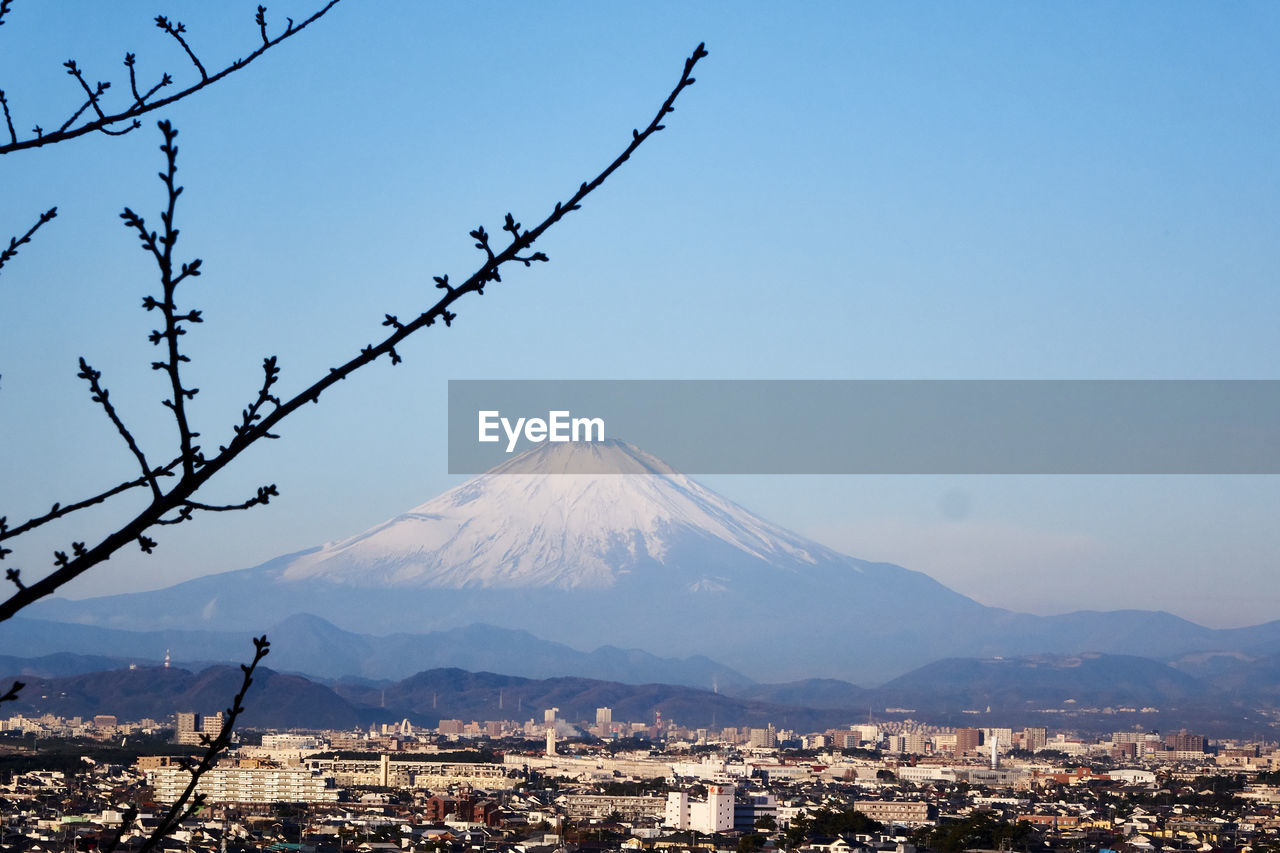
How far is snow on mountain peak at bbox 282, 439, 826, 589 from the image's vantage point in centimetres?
11562

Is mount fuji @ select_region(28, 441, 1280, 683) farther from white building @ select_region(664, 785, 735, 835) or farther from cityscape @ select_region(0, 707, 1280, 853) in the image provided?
white building @ select_region(664, 785, 735, 835)

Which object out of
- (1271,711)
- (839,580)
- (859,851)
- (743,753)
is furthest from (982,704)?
(859,851)

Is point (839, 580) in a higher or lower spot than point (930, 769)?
higher

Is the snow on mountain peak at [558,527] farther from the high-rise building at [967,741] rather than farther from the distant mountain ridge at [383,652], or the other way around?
the high-rise building at [967,741]

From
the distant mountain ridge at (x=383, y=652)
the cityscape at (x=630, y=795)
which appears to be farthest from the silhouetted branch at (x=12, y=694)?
the distant mountain ridge at (x=383, y=652)

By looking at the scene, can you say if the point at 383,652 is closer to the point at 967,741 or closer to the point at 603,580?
the point at 603,580

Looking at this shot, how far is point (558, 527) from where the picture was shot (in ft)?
388

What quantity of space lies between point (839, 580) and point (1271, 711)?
42933 millimetres

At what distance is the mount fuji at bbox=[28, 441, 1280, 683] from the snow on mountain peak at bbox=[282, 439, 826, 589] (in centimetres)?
10

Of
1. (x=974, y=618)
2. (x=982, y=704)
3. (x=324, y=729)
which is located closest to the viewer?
(x=324, y=729)

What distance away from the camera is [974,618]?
142000 mm

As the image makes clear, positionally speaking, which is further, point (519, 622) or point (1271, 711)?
point (519, 622)

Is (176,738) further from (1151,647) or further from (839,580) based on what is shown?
(1151,647)

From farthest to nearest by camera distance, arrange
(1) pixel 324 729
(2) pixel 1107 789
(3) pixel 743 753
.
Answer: (1) pixel 324 729
(3) pixel 743 753
(2) pixel 1107 789
